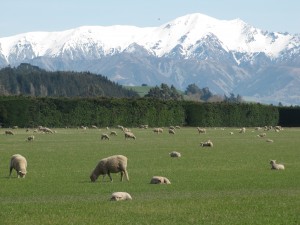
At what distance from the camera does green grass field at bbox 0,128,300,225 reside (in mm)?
22188

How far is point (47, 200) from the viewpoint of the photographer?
2672 cm

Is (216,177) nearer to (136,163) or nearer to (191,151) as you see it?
(136,163)

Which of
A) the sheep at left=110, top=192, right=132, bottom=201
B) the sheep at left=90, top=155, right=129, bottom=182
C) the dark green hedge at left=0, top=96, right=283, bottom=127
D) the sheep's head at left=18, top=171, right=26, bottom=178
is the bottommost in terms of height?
the sheep's head at left=18, top=171, right=26, bottom=178

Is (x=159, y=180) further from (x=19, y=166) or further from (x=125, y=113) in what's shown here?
(x=125, y=113)

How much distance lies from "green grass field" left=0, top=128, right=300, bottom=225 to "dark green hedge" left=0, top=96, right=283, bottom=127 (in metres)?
53.2

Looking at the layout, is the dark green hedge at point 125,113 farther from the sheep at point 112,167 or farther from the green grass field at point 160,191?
the sheep at point 112,167

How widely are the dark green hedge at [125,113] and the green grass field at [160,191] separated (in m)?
53.2

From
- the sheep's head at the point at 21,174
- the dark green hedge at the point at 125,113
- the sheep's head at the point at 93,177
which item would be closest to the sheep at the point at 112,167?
the sheep's head at the point at 93,177

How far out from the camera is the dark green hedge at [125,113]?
103438mm

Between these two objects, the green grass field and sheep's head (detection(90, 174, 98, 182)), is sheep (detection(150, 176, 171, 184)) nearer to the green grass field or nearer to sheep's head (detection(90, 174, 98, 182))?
the green grass field

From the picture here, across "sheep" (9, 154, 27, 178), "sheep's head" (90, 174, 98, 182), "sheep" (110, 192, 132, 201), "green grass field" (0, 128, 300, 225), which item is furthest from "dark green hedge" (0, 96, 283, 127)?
"sheep" (110, 192, 132, 201)

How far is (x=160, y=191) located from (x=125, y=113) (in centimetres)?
8132

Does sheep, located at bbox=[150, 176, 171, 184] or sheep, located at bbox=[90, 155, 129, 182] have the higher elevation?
sheep, located at bbox=[90, 155, 129, 182]

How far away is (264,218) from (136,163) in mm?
21034
